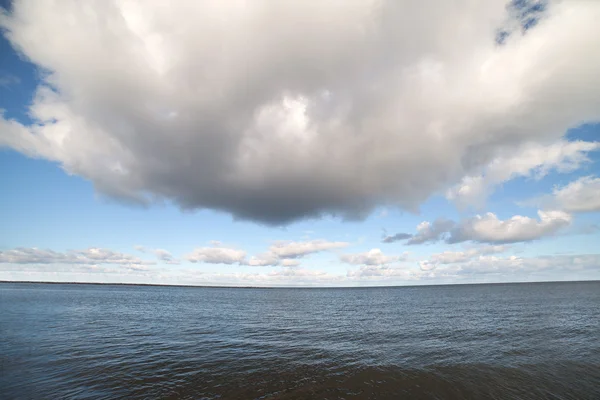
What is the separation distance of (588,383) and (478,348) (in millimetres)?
9950

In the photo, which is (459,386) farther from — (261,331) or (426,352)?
(261,331)

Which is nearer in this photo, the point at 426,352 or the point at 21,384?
the point at 21,384

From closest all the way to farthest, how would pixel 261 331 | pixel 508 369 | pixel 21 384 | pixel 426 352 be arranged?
pixel 21 384
pixel 508 369
pixel 426 352
pixel 261 331

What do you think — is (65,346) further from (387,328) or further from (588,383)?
(588,383)

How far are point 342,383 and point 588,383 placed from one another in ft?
62.6

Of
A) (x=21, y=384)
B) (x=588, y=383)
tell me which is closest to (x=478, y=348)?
(x=588, y=383)

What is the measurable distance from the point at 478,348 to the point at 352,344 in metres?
13.8

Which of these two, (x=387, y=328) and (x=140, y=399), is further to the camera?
(x=387, y=328)

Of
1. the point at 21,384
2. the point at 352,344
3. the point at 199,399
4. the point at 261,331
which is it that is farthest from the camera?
the point at 261,331

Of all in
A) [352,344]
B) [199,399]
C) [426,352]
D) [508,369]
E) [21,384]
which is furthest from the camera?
[352,344]

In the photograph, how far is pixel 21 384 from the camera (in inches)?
795

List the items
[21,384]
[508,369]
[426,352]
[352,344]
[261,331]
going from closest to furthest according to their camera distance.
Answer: [21,384] → [508,369] → [426,352] → [352,344] → [261,331]

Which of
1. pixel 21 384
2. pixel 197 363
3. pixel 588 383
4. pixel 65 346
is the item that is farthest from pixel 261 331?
pixel 588 383

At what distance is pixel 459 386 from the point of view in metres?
20.5
